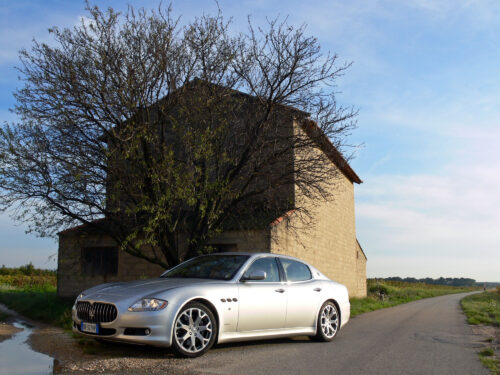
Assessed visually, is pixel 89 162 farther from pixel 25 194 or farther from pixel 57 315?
pixel 57 315

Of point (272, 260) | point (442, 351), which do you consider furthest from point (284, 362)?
point (442, 351)

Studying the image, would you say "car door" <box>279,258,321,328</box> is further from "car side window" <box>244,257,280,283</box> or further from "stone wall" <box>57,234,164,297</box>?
"stone wall" <box>57,234,164,297</box>

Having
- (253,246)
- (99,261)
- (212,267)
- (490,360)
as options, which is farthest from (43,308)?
(490,360)

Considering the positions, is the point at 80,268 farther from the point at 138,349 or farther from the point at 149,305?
the point at 149,305

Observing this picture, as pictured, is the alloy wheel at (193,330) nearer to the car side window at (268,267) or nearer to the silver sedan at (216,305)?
the silver sedan at (216,305)

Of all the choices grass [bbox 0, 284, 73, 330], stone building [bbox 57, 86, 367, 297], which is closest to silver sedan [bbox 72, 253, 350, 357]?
grass [bbox 0, 284, 73, 330]

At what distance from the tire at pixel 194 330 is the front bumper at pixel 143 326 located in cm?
15

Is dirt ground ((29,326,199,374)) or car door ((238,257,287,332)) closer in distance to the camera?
dirt ground ((29,326,199,374))

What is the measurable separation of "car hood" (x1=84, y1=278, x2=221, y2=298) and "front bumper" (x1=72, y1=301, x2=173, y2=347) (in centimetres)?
30

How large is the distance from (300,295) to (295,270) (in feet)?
1.73

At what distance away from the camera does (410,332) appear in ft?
31.9

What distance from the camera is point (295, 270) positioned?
8109 millimetres

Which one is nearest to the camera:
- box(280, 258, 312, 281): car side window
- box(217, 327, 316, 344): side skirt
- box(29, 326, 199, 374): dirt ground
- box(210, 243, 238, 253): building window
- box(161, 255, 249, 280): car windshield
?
box(29, 326, 199, 374): dirt ground

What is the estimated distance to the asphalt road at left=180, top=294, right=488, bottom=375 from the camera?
5703 mm
